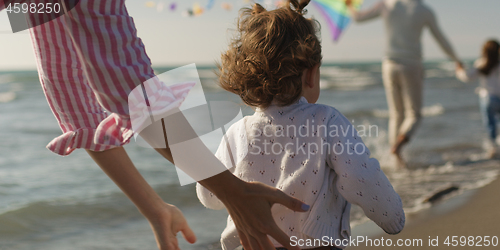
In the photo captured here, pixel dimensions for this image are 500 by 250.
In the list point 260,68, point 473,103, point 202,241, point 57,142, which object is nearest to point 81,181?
point 202,241

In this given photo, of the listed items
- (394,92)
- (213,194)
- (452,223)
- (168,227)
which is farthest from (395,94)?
(168,227)

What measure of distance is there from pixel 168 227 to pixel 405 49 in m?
3.49

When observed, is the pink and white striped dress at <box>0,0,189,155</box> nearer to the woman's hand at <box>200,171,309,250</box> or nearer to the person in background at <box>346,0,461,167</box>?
the woman's hand at <box>200,171,309,250</box>

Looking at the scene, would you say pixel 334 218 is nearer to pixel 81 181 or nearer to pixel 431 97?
pixel 81 181

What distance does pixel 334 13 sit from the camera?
138 inches

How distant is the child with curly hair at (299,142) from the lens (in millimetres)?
1184

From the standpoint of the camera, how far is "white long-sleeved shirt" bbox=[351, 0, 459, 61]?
4023mm

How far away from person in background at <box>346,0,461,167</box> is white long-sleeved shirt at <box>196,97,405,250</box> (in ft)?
9.87

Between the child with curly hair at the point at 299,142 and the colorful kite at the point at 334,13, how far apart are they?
6.82 ft

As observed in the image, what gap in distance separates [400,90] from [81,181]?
3.14 meters

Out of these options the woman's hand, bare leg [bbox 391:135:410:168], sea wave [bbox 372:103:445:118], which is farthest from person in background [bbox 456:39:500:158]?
the woman's hand

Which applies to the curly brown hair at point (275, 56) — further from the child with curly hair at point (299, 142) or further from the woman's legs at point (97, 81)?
the woman's legs at point (97, 81)

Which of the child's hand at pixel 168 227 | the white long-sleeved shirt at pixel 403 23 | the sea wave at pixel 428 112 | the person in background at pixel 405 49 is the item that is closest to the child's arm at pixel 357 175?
the child's hand at pixel 168 227

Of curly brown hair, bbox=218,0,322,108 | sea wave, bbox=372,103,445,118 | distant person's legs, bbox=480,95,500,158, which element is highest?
curly brown hair, bbox=218,0,322,108
